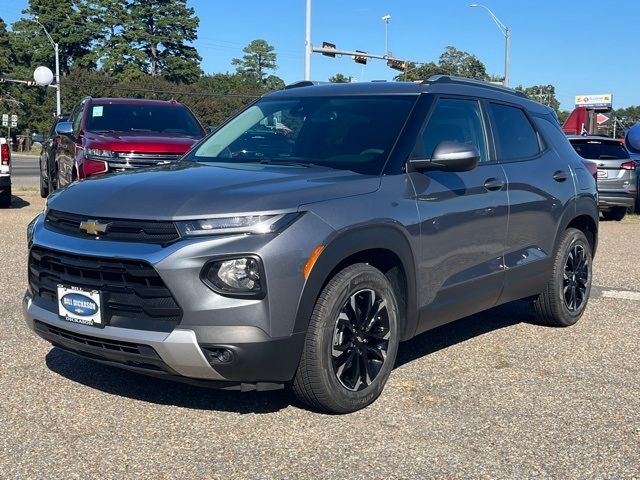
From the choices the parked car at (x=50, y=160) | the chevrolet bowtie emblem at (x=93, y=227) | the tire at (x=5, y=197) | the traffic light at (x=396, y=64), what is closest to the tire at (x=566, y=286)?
the chevrolet bowtie emblem at (x=93, y=227)

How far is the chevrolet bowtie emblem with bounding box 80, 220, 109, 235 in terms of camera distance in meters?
3.73

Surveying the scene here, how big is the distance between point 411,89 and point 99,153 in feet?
21.0

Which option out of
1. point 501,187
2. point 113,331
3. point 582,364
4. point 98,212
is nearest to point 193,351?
point 113,331

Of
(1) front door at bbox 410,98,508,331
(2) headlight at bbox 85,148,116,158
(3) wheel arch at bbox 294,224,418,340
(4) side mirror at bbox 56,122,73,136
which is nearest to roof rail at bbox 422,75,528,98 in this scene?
(1) front door at bbox 410,98,508,331

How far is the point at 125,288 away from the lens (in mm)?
3635

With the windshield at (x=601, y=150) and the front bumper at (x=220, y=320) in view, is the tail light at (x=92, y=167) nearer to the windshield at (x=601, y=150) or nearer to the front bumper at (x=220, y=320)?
the front bumper at (x=220, y=320)

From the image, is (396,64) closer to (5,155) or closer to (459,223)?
(5,155)

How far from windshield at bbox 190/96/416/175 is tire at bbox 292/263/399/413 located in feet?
2.29

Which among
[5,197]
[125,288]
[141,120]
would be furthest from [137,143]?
Answer: [125,288]

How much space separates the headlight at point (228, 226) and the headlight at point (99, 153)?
7050 mm

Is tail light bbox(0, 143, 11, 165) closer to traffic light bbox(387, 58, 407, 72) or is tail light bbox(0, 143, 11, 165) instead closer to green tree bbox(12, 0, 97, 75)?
traffic light bbox(387, 58, 407, 72)

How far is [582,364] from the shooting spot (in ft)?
16.9

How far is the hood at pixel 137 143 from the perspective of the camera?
33.5 feet

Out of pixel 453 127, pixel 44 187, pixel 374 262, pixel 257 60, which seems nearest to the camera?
pixel 374 262
